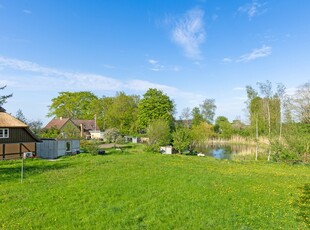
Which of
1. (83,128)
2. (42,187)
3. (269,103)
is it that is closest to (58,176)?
(42,187)

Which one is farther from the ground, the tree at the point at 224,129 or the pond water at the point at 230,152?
the tree at the point at 224,129

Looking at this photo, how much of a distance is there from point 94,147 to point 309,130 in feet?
84.3

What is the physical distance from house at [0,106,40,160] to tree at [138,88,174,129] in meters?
34.8

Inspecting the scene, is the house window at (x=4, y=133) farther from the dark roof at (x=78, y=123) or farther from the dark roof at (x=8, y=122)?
the dark roof at (x=78, y=123)

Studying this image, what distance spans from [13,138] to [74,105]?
5567cm

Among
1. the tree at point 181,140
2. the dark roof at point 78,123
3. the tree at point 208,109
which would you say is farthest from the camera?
the tree at point 208,109

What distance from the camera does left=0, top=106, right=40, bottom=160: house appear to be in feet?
80.7

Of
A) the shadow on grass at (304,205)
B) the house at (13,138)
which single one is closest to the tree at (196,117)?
the house at (13,138)

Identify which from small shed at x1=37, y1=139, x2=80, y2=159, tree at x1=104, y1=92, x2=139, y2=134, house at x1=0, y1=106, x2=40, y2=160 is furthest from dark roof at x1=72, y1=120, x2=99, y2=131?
house at x1=0, y1=106, x2=40, y2=160

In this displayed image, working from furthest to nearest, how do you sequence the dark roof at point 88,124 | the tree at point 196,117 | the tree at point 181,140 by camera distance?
the tree at point 196,117 < the dark roof at point 88,124 < the tree at point 181,140

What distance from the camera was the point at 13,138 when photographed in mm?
25578

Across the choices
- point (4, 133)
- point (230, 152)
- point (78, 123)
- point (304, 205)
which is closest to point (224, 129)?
point (230, 152)

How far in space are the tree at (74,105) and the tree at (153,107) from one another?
908 inches

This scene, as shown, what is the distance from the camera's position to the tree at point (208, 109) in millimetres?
89812
